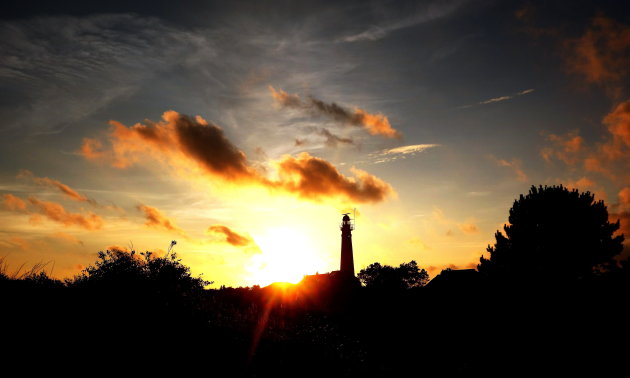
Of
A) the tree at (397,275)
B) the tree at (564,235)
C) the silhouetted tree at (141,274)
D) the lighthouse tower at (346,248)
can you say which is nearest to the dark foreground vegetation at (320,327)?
the silhouetted tree at (141,274)

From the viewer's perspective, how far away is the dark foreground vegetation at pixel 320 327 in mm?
9555

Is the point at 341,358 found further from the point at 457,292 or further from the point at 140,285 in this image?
the point at 457,292

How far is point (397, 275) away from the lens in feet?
224

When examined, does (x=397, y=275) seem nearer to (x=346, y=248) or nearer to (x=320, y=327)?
(x=346, y=248)

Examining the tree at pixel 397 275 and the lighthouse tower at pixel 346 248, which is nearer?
the lighthouse tower at pixel 346 248

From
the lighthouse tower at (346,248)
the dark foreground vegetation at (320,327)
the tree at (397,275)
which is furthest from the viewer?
the tree at (397,275)

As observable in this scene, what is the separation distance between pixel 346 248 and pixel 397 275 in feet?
60.7

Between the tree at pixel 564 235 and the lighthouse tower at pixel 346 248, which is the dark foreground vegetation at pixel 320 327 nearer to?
the tree at pixel 564 235

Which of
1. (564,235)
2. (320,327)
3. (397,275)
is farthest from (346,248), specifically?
(320,327)

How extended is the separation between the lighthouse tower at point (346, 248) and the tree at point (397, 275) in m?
15.9

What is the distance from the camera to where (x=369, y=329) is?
75.1ft

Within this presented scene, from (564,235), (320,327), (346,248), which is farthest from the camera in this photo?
(346,248)

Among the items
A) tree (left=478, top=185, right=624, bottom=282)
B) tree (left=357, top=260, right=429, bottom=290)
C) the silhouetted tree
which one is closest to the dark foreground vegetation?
the silhouetted tree

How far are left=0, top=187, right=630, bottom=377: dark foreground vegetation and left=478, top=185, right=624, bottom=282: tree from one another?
43.0ft
